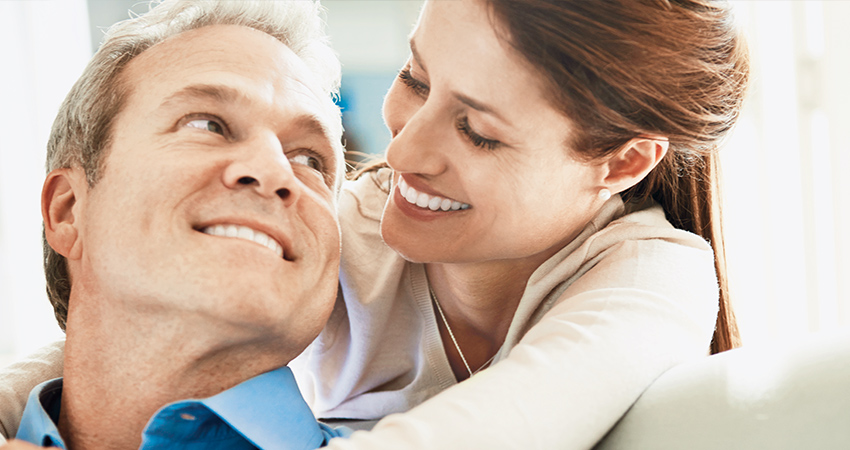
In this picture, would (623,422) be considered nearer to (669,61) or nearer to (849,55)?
(669,61)

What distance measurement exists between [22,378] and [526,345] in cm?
99

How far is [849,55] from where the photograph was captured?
2.82 meters

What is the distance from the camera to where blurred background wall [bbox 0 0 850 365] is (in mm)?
3051

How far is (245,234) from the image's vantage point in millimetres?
1246

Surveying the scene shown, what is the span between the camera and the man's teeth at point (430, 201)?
4.57ft

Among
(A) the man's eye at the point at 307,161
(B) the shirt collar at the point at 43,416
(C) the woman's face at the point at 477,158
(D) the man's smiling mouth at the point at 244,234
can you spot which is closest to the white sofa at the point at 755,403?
(C) the woman's face at the point at 477,158

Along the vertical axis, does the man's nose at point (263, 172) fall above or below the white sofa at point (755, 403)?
above

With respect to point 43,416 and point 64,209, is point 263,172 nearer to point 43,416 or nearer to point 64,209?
point 64,209

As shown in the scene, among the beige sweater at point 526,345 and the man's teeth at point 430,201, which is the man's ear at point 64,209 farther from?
the man's teeth at point 430,201

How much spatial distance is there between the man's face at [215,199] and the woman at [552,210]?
0.65 ft

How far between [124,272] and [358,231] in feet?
1.83

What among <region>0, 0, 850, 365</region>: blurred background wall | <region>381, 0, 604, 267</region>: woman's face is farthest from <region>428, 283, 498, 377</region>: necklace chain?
<region>0, 0, 850, 365</region>: blurred background wall

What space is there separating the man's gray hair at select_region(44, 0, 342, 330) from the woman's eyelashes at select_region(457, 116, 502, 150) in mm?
324

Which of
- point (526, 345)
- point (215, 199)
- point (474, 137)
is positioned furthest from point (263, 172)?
point (526, 345)
